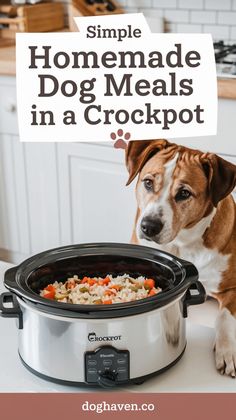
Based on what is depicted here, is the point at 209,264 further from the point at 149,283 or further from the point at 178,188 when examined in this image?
the point at 149,283

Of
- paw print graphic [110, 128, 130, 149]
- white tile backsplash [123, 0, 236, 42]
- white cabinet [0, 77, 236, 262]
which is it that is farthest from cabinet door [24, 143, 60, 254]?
white tile backsplash [123, 0, 236, 42]

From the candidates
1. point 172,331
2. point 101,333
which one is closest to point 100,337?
point 101,333

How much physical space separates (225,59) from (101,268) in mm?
1269

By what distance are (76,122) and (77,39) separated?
0.28 meters

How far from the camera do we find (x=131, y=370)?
894 mm

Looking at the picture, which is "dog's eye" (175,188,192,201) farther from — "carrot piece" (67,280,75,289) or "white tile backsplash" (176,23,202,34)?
"white tile backsplash" (176,23,202,34)

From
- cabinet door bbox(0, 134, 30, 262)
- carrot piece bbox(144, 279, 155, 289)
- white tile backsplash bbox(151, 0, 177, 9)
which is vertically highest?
white tile backsplash bbox(151, 0, 177, 9)

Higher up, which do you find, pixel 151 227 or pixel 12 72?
pixel 12 72

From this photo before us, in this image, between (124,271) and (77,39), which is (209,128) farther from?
(124,271)

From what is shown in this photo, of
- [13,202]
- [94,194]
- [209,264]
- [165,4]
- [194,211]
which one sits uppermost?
[165,4]

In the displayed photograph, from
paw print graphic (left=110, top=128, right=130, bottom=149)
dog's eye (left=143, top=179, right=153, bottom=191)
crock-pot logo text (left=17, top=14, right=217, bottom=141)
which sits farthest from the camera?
paw print graphic (left=110, top=128, right=130, bottom=149)

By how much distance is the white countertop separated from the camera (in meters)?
0.91

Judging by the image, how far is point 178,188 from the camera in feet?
5.67
